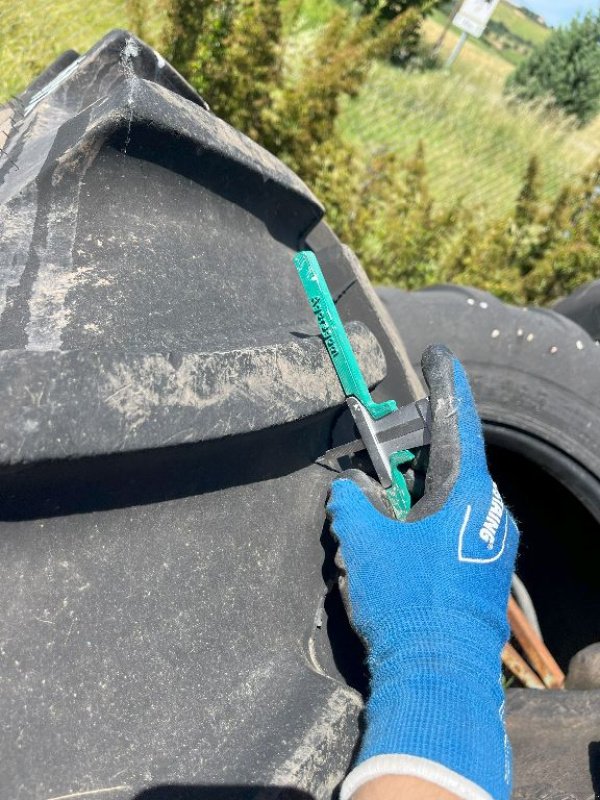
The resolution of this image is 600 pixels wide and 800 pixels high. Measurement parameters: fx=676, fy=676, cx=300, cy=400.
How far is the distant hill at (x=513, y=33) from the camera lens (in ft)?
23.6

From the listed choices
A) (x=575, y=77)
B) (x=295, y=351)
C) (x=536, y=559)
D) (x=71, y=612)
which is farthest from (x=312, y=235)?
(x=575, y=77)

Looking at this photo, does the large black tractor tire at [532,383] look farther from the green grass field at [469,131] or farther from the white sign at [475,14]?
the green grass field at [469,131]

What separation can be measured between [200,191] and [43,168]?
24 cm

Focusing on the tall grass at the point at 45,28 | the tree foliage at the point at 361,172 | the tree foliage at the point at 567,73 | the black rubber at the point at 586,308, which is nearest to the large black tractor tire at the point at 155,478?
the black rubber at the point at 586,308

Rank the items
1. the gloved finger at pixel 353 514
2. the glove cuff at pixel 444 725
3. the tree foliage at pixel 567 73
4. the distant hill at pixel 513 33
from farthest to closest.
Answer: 1. the tree foliage at pixel 567 73
2. the distant hill at pixel 513 33
3. the gloved finger at pixel 353 514
4. the glove cuff at pixel 444 725

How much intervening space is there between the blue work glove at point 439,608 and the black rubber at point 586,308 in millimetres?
1261

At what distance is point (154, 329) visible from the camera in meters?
0.86

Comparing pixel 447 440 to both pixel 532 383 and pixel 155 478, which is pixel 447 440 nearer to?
pixel 155 478

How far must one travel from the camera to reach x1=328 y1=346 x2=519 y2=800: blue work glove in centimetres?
82

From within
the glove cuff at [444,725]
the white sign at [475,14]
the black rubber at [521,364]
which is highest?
the white sign at [475,14]

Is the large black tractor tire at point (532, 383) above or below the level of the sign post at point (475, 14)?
below

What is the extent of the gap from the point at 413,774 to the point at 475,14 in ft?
16.5

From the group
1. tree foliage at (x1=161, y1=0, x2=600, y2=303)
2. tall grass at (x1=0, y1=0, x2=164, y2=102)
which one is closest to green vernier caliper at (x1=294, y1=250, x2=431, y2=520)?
tall grass at (x1=0, y1=0, x2=164, y2=102)

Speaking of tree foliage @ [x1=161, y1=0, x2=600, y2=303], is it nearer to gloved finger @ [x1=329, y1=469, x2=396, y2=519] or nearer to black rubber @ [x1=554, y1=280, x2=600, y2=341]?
black rubber @ [x1=554, y1=280, x2=600, y2=341]
